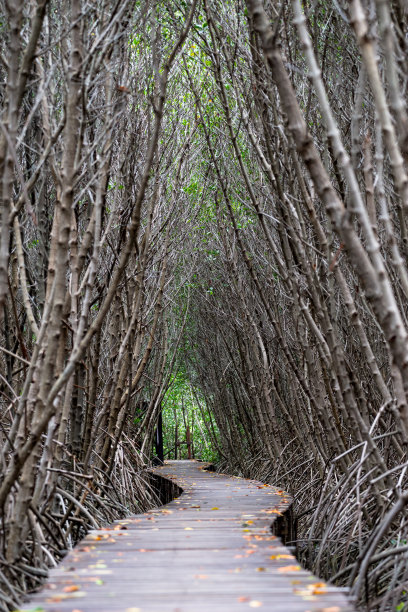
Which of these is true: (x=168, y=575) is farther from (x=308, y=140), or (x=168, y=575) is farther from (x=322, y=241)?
(x=322, y=241)

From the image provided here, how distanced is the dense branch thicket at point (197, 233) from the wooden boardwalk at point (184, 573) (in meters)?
0.35

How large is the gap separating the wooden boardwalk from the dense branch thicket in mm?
347

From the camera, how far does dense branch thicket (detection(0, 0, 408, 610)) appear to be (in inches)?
118

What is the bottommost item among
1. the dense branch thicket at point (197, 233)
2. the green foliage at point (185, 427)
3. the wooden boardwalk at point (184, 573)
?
the green foliage at point (185, 427)

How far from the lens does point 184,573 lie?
2.64 metres

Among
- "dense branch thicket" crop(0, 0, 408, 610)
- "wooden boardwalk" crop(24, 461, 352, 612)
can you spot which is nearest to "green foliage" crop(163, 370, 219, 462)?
"dense branch thicket" crop(0, 0, 408, 610)

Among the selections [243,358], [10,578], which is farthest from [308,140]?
[243,358]

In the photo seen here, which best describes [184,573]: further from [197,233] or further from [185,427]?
[185,427]

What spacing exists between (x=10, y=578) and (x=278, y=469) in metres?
5.61

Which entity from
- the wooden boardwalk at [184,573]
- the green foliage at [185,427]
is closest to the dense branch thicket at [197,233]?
the wooden boardwalk at [184,573]

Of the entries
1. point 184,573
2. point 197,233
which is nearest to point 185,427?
point 197,233

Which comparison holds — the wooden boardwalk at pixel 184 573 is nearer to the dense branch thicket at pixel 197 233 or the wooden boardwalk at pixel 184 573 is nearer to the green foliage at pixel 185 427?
the dense branch thicket at pixel 197 233

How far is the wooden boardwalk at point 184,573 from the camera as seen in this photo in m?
2.13

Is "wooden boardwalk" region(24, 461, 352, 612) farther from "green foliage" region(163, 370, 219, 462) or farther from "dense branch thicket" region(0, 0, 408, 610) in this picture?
"green foliage" region(163, 370, 219, 462)
